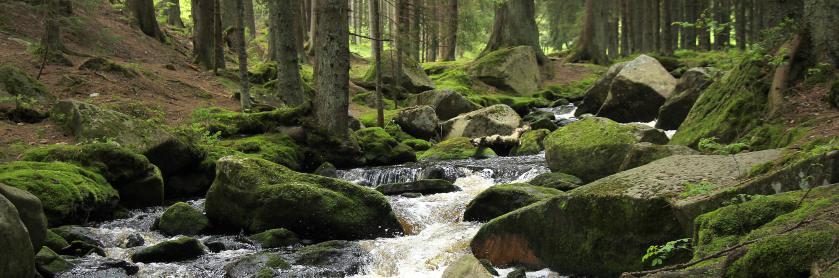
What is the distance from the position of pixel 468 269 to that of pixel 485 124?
12431 mm

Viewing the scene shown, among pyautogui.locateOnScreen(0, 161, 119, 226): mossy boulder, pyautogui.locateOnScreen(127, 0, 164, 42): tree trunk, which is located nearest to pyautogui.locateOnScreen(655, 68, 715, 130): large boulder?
pyautogui.locateOnScreen(0, 161, 119, 226): mossy boulder

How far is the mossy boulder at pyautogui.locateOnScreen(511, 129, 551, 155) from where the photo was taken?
54.9ft

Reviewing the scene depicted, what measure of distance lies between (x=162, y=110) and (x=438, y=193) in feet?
25.4

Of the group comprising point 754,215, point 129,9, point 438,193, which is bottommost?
point 438,193

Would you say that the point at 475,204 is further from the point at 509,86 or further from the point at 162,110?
the point at 509,86

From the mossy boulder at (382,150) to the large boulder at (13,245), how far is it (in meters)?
10.3

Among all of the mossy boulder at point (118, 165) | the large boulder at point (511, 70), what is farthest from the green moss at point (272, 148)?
the large boulder at point (511, 70)

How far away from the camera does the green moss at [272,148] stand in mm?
14334

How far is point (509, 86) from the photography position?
27.8 meters

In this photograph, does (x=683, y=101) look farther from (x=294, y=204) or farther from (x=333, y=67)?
(x=294, y=204)

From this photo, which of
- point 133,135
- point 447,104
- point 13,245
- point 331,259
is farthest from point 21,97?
point 447,104

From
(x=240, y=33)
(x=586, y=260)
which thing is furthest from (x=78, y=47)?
(x=586, y=260)

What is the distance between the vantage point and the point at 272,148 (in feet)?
48.2

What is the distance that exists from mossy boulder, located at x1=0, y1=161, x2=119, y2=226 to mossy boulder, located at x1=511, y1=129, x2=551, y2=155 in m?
9.48
